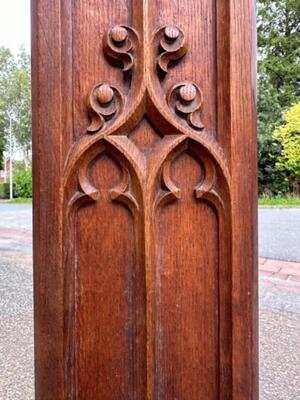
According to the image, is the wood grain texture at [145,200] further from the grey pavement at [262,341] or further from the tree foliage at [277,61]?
the tree foliage at [277,61]

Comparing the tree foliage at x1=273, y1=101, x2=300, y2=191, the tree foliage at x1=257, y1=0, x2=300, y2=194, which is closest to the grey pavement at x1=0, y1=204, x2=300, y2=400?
the tree foliage at x1=273, y1=101, x2=300, y2=191

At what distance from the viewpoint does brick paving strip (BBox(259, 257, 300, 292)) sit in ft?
6.96

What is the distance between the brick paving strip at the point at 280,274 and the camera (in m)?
2.12

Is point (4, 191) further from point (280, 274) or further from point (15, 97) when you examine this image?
point (280, 274)

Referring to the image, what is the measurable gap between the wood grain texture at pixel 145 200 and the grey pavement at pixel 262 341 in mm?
838

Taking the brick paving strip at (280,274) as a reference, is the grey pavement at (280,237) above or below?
above

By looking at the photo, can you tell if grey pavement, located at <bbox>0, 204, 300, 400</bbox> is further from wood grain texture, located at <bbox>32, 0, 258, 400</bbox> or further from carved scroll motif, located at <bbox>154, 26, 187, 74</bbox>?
carved scroll motif, located at <bbox>154, 26, 187, 74</bbox>

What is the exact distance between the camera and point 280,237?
12.2 ft

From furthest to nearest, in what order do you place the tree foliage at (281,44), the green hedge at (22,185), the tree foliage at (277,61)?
the green hedge at (22,185) < the tree foliage at (281,44) < the tree foliage at (277,61)

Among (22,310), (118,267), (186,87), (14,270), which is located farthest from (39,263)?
(14,270)

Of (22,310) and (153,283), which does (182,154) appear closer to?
(153,283)

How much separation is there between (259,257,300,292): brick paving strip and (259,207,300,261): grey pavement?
0.17m

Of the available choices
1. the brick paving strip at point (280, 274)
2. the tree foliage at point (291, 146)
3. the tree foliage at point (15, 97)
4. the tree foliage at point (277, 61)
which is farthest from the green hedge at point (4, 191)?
the brick paving strip at point (280, 274)

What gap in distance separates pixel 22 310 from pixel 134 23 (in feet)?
5.54
